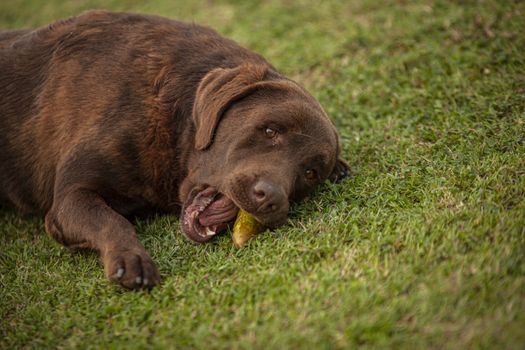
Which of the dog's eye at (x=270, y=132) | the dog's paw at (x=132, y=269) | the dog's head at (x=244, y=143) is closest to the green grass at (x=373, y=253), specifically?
the dog's paw at (x=132, y=269)

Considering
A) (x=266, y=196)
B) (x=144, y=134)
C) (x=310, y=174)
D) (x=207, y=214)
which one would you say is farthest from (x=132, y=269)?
(x=310, y=174)

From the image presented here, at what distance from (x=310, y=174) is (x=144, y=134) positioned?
1.25 meters

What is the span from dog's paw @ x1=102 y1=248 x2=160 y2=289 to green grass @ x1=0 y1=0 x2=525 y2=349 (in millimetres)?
Result: 73

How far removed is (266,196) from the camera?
11.7ft

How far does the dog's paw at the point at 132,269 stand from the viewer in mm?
3496

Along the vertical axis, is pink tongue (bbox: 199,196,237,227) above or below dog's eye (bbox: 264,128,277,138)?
below

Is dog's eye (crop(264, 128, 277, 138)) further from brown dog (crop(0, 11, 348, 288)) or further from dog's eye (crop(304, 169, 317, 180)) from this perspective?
dog's eye (crop(304, 169, 317, 180))

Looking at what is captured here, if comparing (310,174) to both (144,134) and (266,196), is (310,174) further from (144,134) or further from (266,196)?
(144,134)

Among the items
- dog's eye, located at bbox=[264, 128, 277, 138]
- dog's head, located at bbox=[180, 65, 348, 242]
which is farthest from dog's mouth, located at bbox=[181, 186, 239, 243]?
dog's eye, located at bbox=[264, 128, 277, 138]

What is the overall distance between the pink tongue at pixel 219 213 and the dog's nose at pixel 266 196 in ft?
1.21

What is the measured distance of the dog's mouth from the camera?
3947 millimetres

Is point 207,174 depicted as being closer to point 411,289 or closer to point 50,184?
point 50,184

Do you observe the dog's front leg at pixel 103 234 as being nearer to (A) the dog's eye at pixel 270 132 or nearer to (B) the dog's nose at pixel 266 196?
(B) the dog's nose at pixel 266 196

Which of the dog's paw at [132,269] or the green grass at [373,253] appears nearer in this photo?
the green grass at [373,253]
